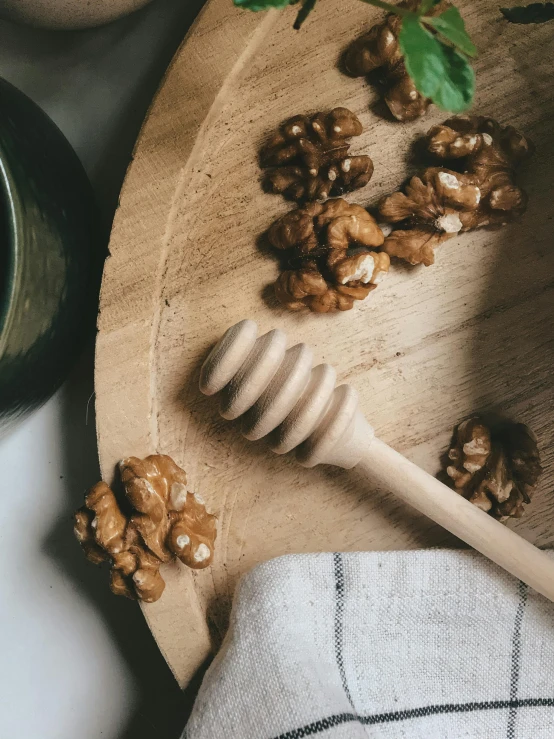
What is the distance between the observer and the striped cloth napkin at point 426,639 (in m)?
0.75

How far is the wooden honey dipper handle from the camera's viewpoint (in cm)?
68

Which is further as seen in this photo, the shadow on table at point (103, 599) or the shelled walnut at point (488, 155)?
the shadow on table at point (103, 599)

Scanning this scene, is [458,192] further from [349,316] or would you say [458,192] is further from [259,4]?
[259,4]

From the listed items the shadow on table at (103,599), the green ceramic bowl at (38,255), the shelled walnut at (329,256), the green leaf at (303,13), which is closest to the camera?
the green leaf at (303,13)

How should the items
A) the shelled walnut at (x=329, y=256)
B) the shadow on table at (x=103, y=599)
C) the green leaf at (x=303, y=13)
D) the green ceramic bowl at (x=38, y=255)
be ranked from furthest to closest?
1. the shadow on table at (x=103, y=599)
2. the shelled walnut at (x=329, y=256)
3. the green ceramic bowl at (x=38, y=255)
4. the green leaf at (x=303, y=13)

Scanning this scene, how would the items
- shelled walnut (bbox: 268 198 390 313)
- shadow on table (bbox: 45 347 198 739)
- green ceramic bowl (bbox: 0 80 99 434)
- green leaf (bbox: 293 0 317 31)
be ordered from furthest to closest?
shadow on table (bbox: 45 347 198 739), shelled walnut (bbox: 268 198 390 313), green ceramic bowl (bbox: 0 80 99 434), green leaf (bbox: 293 0 317 31)

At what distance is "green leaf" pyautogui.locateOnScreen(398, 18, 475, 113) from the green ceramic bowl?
0.37 meters

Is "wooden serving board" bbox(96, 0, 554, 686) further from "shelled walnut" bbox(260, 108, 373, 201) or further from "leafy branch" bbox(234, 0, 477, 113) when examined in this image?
"leafy branch" bbox(234, 0, 477, 113)

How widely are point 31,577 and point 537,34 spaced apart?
0.91m

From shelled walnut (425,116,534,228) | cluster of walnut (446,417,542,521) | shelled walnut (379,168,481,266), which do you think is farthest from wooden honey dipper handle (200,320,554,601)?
shelled walnut (425,116,534,228)

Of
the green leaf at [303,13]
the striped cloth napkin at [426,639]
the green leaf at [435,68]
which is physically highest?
the green leaf at [303,13]

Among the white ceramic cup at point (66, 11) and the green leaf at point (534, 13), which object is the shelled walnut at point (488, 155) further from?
the white ceramic cup at point (66, 11)

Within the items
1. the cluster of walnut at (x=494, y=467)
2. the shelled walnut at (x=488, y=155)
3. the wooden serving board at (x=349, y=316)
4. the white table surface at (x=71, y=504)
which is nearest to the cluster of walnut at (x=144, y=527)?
the wooden serving board at (x=349, y=316)

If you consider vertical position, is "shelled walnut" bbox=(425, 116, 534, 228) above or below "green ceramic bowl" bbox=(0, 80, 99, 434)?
below
